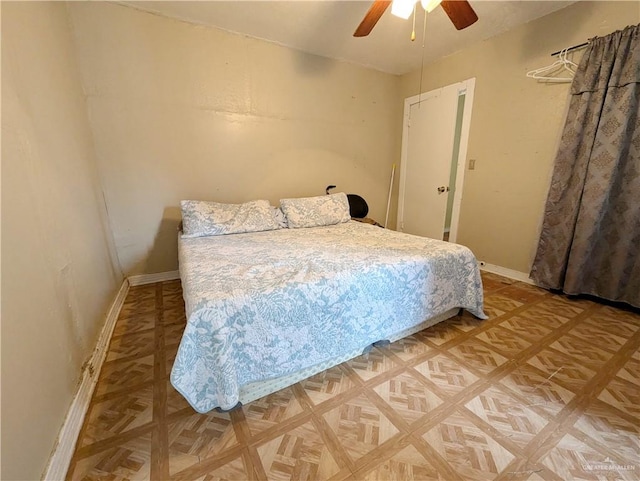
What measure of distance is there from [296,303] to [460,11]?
81.6 inches

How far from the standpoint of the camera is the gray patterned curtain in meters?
1.92

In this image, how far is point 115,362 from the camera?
152 centimetres

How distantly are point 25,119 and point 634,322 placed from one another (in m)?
3.84

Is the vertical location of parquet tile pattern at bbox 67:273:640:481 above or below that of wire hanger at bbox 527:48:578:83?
below

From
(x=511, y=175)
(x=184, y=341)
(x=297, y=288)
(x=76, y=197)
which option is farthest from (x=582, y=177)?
(x=76, y=197)

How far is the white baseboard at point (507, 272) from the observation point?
2.65m

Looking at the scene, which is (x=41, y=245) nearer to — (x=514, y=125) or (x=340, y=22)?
(x=340, y=22)

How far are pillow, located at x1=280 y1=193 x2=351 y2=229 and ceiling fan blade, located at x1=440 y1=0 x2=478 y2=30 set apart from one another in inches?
68.5

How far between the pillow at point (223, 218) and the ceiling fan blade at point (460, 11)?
2045mm

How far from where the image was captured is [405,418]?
1.16m

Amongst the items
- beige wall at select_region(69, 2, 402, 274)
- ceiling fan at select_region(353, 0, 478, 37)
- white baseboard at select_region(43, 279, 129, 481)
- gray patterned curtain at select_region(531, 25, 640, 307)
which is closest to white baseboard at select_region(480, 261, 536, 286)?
gray patterned curtain at select_region(531, 25, 640, 307)

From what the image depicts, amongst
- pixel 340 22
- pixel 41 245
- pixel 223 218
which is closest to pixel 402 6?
pixel 340 22

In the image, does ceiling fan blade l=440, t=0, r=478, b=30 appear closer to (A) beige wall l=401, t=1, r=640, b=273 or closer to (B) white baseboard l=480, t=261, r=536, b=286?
(A) beige wall l=401, t=1, r=640, b=273

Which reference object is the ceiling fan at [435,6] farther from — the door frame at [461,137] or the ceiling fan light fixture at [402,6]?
the door frame at [461,137]
